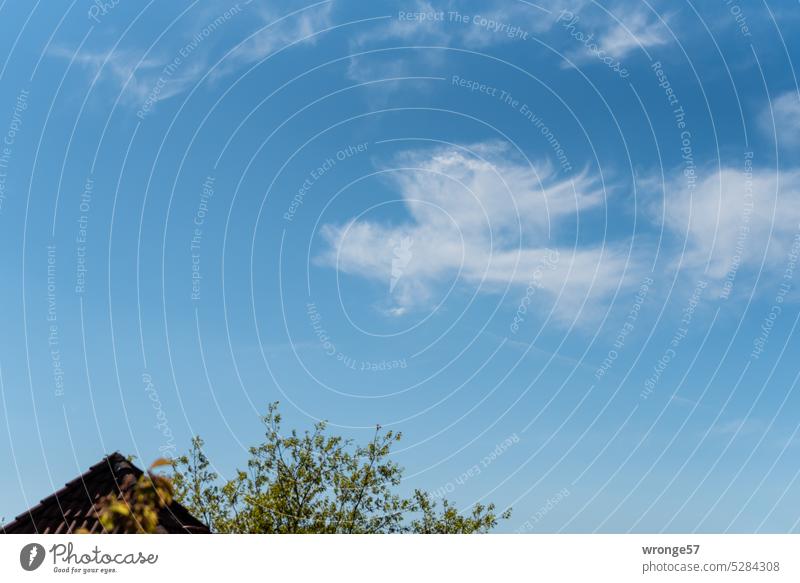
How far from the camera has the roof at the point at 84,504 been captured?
15641 millimetres

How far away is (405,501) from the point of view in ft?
126

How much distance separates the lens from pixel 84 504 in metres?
15.9
